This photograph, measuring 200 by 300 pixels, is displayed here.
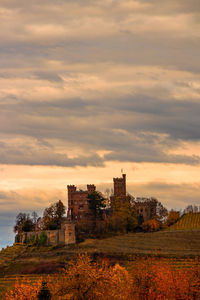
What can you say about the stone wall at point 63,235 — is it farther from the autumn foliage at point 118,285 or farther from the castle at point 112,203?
the autumn foliage at point 118,285

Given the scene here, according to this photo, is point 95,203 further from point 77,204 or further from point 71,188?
point 71,188

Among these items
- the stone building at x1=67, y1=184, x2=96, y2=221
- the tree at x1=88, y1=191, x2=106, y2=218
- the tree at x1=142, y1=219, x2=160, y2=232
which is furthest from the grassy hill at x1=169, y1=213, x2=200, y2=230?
the stone building at x1=67, y1=184, x2=96, y2=221

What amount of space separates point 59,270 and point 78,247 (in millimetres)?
22146

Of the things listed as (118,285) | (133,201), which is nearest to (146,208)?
(133,201)

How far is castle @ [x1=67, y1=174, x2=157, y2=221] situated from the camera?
174375mm

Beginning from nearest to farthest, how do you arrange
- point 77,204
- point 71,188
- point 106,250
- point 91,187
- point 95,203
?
point 106,250, point 95,203, point 77,204, point 71,188, point 91,187

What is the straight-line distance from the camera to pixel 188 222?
170 m

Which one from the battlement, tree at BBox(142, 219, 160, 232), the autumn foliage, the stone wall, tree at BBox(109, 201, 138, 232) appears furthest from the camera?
the battlement

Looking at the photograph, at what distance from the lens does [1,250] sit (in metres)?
147

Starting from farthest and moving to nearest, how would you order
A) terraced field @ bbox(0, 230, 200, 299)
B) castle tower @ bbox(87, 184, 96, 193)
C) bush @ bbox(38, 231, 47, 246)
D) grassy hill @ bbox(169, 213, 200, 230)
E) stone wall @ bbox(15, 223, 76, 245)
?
castle tower @ bbox(87, 184, 96, 193) → grassy hill @ bbox(169, 213, 200, 230) → bush @ bbox(38, 231, 47, 246) → stone wall @ bbox(15, 223, 76, 245) → terraced field @ bbox(0, 230, 200, 299)

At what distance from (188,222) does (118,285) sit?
94.0 metres

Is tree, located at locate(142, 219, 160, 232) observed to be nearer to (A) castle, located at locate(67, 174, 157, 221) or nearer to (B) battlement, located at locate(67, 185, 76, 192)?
(A) castle, located at locate(67, 174, 157, 221)

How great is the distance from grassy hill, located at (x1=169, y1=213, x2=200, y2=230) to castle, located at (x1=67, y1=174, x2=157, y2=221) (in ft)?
32.5

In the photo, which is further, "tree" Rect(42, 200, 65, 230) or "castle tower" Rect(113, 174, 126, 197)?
"castle tower" Rect(113, 174, 126, 197)
